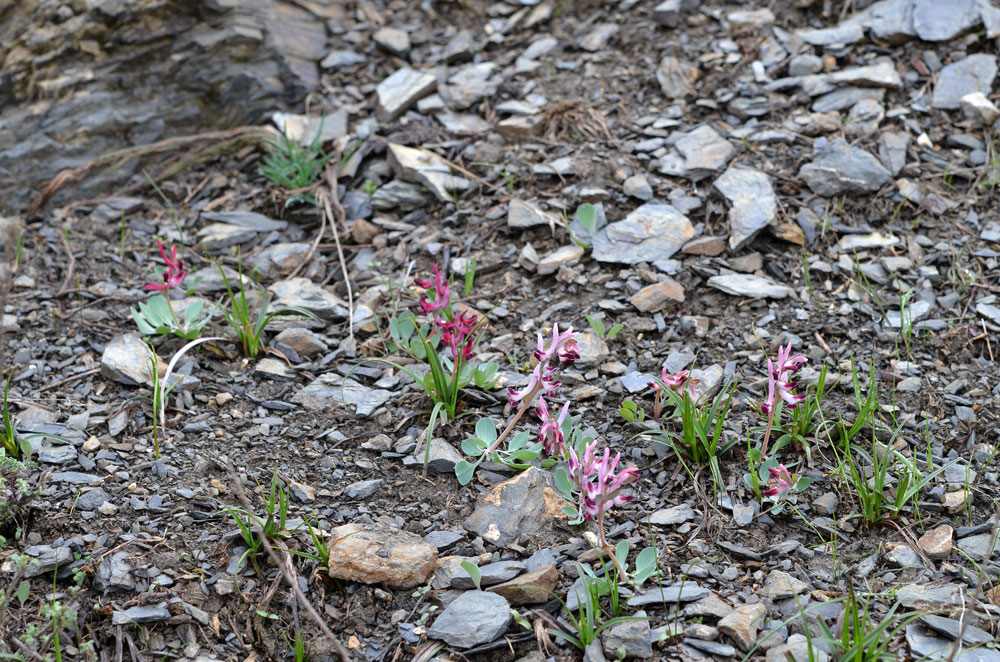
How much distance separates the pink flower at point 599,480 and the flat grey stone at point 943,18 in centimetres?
353

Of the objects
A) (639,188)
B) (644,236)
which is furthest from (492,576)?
(639,188)

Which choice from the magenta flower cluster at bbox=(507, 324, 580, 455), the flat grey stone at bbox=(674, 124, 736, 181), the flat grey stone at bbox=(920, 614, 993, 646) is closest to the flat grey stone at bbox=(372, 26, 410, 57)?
the flat grey stone at bbox=(674, 124, 736, 181)

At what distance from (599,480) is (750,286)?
1.57 metres

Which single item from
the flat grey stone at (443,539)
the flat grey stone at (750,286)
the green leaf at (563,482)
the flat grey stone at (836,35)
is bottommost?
the flat grey stone at (443,539)

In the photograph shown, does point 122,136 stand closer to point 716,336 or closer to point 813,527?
point 716,336

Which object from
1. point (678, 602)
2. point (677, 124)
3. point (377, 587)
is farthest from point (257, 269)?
point (678, 602)

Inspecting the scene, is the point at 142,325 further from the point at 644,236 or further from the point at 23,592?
the point at 644,236

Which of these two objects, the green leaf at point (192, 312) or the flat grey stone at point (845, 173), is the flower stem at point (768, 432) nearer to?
the flat grey stone at point (845, 173)

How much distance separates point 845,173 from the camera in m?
3.98

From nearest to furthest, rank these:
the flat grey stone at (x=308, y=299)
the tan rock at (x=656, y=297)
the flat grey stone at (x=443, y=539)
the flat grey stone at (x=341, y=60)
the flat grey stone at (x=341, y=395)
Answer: the flat grey stone at (x=443, y=539) < the flat grey stone at (x=341, y=395) < the tan rock at (x=656, y=297) < the flat grey stone at (x=308, y=299) < the flat grey stone at (x=341, y=60)

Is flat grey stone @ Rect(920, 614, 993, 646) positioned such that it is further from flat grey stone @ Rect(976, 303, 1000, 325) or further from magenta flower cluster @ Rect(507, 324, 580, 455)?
flat grey stone @ Rect(976, 303, 1000, 325)

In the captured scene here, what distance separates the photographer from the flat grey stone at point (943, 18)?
15.0ft

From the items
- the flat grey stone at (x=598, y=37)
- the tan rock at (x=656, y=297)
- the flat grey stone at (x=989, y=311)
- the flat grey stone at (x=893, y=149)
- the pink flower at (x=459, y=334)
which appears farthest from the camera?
the flat grey stone at (x=598, y=37)

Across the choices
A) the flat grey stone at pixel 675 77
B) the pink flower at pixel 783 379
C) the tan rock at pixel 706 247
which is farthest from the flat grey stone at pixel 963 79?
the pink flower at pixel 783 379
